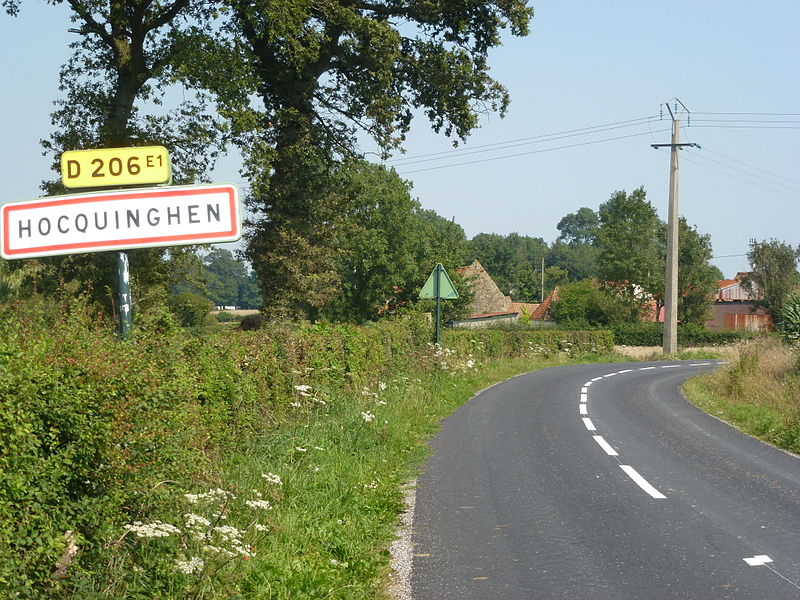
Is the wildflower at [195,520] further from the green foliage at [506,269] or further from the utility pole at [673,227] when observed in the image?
the green foliage at [506,269]

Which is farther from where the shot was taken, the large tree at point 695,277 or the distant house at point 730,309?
the distant house at point 730,309

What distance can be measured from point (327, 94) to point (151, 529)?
22899mm

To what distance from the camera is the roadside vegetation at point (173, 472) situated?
412cm

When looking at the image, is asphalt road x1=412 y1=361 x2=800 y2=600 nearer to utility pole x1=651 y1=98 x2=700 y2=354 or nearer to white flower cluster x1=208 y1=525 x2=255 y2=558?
white flower cluster x1=208 y1=525 x2=255 y2=558

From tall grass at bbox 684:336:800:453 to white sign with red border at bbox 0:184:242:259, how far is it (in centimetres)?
1110

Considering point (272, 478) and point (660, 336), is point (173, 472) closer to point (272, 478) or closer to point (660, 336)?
point (272, 478)

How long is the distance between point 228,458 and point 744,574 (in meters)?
4.59

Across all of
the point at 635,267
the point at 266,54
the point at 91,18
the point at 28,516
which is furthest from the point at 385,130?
the point at 635,267

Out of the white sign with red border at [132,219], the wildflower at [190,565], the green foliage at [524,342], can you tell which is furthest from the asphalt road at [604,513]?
the green foliage at [524,342]

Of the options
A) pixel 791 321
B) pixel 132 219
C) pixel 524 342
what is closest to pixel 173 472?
→ pixel 132 219

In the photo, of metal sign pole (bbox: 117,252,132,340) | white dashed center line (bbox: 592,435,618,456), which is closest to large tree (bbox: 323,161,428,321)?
white dashed center line (bbox: 592,435,618,456)

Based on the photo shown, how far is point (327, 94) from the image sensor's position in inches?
1037

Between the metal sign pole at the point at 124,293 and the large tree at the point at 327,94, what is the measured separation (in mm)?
17906

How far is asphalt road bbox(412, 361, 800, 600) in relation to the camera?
622 cm
